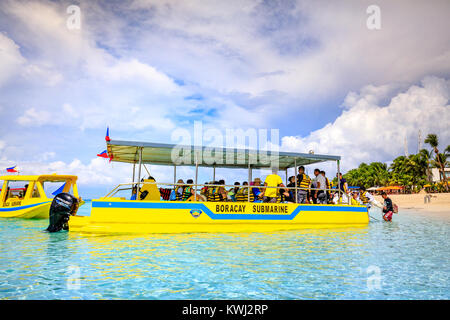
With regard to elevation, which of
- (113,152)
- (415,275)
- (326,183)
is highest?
(113,152)

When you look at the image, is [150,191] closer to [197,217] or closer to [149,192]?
[149,192]

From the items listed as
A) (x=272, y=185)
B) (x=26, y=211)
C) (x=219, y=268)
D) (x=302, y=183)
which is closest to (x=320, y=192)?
(x=302, y=183)

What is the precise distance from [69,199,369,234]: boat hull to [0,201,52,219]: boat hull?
842cm

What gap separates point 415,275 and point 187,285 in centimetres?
379

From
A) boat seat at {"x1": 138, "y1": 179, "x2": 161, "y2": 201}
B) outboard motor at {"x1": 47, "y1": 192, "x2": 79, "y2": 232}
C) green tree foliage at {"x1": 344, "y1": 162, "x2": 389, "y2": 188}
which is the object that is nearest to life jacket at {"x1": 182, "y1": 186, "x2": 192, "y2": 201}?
boat seat at {"x1": 138, "y1": 179, "x2": 161, "y2": 201}

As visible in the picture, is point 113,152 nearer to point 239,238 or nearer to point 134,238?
point 134,238

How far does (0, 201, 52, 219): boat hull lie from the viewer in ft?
50.0

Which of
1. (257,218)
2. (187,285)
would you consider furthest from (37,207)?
(187,285)

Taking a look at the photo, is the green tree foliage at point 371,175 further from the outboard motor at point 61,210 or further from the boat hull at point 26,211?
the outboard motor at point 61,210

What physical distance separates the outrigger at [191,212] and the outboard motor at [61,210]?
63 centimetres

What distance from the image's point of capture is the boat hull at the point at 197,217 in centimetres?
807

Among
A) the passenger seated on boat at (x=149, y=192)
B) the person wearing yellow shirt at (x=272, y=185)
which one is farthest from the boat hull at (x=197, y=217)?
the passenger seated on boat at (x=149, y=192)
